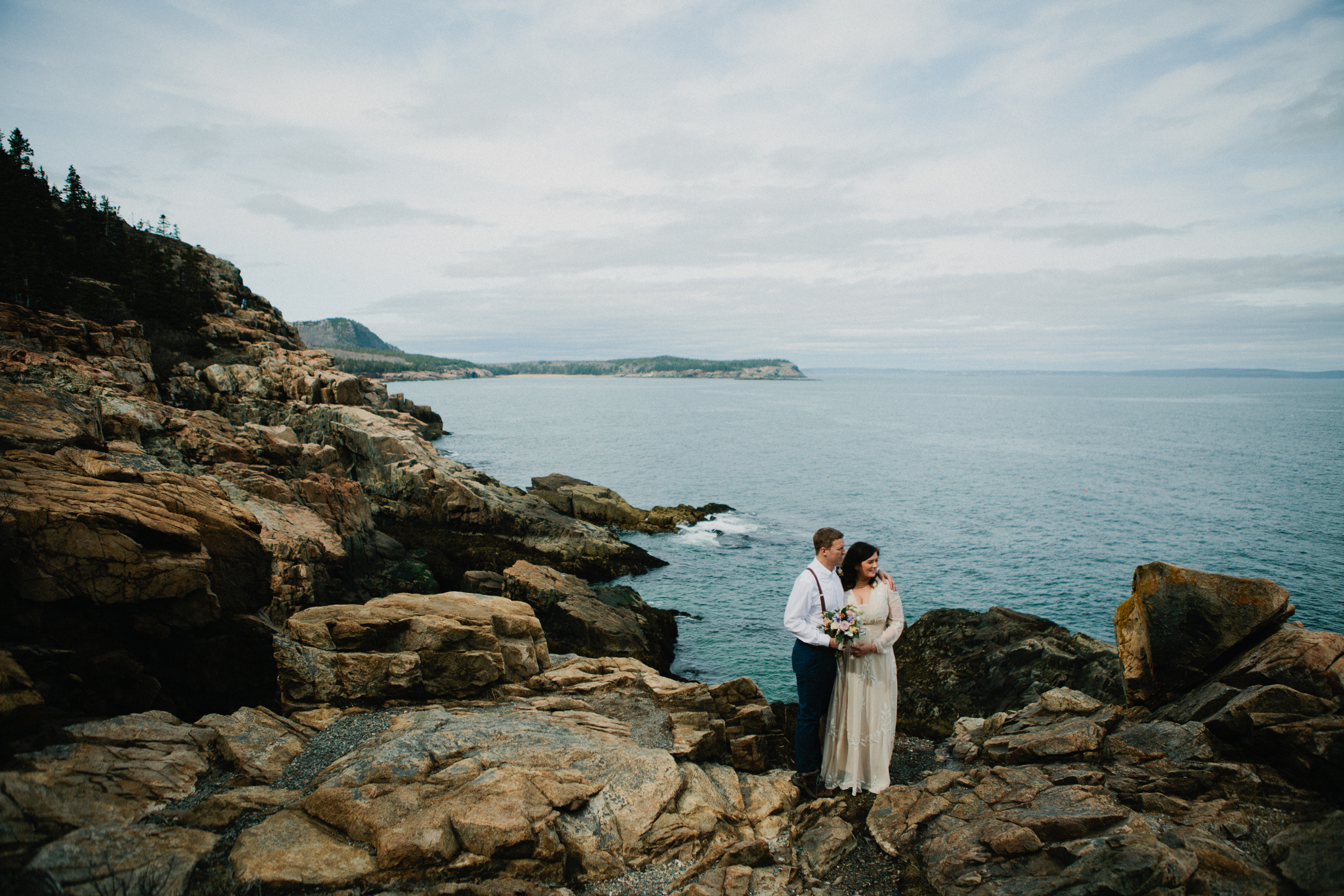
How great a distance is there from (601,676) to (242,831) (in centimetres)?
694

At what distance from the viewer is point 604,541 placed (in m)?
33.2

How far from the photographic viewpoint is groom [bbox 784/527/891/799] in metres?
8.29

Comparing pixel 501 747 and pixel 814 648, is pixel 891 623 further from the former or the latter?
pixel 501 747

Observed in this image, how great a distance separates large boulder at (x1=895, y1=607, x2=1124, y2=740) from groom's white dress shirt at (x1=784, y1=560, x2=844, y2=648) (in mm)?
5858

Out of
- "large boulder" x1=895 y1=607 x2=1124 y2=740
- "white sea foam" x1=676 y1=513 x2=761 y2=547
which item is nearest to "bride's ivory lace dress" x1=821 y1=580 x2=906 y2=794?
"large boulder" x1=895 y1=607 x2=1124 y2=740

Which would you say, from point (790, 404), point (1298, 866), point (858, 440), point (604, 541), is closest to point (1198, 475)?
point (858, 440)

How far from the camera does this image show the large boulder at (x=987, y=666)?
47.2 ft

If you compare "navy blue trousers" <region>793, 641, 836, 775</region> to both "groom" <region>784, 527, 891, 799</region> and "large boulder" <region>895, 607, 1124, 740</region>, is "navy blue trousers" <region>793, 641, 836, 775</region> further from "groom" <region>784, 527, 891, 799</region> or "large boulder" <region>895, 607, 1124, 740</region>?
"large boulder" <region>895, 607, 1124, 740</region>

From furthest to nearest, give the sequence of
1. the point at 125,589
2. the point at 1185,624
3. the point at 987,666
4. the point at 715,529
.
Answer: the point at 715,529
the point at 987,666
the point at 1185,624
the point at 125,589

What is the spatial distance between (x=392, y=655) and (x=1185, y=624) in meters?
13.2

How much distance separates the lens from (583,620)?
64.6ft

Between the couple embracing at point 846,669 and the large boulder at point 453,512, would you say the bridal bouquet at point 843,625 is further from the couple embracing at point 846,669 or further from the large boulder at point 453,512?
the large boulder at point 453,512

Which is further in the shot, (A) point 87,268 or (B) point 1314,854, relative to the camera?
(A) point 87,268

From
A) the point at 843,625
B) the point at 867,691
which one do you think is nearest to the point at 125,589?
the point at 843,625
